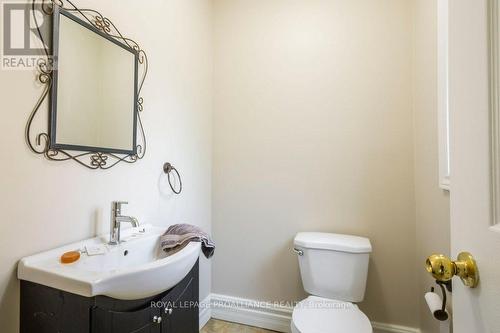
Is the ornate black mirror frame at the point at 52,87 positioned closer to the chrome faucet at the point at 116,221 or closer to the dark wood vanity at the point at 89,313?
the chrome faucet at the point at 116,221

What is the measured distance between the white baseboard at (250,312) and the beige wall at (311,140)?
0.06 m

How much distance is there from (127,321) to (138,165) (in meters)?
0.73

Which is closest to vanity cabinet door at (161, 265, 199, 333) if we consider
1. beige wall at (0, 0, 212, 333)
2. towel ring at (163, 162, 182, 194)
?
beige wall at (0, 0, 212, 333)

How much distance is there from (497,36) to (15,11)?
4.12 feet

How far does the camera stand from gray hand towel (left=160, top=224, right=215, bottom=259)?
3.68 feet

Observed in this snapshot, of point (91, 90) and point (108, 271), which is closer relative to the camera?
point (108, 271)

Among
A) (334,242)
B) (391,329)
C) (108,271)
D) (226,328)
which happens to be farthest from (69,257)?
(391,329)

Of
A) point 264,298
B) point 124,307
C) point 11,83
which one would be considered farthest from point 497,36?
point 264,298

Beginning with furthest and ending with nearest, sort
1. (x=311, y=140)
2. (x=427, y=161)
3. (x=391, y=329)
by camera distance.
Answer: (x=311, y=140) < (x=391, y=329) < (x=427, y=161)

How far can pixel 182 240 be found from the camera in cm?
113

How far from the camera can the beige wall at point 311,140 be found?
1632 mm

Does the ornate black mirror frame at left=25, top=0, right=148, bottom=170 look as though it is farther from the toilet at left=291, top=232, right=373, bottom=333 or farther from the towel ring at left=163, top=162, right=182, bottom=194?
the toilet at left=291, top=232, right=373, bottom=333

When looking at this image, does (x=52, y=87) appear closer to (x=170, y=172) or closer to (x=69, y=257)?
(x=69, y=257)

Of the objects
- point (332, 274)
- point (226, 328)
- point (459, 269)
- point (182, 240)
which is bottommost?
point (226, 328)
